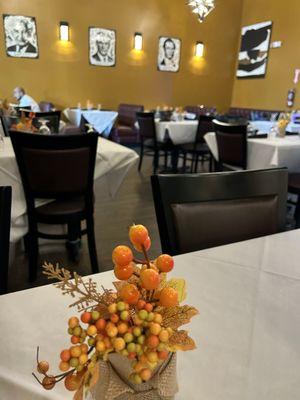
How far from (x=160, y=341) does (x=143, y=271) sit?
0.23 ft

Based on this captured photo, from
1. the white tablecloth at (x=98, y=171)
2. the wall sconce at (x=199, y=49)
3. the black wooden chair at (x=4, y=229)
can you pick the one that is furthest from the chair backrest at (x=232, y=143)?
the wall sconce at (x=199, y=49)

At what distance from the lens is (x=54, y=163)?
172 cm

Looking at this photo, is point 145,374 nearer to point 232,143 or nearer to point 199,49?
point 232,143

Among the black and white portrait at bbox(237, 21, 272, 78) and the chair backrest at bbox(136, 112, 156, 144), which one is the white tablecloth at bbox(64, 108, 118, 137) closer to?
the chair backrest at bbox(136, 112, 156, 144)

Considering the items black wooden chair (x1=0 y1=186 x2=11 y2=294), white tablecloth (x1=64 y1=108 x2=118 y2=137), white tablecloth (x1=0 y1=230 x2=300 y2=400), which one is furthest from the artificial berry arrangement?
white tablecloth (x1=64 y1=108 x2=118 y2=137)

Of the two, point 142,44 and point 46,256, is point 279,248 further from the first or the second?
point 142,44

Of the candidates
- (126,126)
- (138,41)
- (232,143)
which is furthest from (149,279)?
(138,41)

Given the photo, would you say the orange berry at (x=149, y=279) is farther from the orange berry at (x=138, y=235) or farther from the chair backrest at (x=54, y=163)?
the chair backrest at (x=54, y=163)

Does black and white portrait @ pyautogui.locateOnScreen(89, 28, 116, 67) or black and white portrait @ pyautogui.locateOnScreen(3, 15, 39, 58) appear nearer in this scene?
black and white portrait @ pyautogui.locateOnScreen(3, 15, 39, 58)

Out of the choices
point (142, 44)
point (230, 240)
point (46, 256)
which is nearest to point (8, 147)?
point (46, 256)

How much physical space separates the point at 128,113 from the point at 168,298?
7.34 m

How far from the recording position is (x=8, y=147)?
6.76 feet

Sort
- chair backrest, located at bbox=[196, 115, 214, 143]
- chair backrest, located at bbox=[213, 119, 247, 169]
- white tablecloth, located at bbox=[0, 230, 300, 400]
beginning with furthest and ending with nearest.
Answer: chair backrest, located at bbox=[196, 115, 214, 143], chair backrest, located at bbox=[213, 119, 247, 169], white tablecloth, located at bbox=[0, 230, 300, 400]

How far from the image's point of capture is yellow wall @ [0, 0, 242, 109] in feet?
22.0
